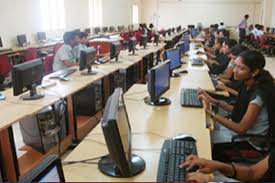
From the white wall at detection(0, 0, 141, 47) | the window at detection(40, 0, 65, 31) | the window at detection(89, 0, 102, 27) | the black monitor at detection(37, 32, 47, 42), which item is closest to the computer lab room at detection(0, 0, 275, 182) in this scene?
the white wall at detection(0, 0, 141, 47)

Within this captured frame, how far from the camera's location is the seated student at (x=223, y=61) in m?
4.69

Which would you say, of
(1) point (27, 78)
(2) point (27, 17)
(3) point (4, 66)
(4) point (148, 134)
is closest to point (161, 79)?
(4) point (148, 134)

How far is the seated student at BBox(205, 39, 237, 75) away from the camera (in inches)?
185

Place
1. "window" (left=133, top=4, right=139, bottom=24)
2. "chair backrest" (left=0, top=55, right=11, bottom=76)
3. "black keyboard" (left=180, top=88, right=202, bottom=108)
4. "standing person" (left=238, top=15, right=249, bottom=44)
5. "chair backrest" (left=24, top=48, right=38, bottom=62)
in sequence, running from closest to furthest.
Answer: "black keyboard" (left=180, top=88, right=202, bottom=108), "chair backrest" (left=0, top=55, right=11, bottom=76), "chair backrest" (left=24, top=48, right=38, bottom=62), "standing person" (left=238, top=15, right=249, bottom=44), "window" (left=133, top=4, right=139, bottom=24)

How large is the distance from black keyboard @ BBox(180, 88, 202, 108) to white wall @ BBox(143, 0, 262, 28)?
49.7ft

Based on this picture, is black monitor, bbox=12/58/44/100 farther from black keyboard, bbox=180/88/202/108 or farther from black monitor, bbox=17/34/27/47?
black monitor, bbox=17/34/27/47

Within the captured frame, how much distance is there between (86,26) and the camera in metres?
11.3

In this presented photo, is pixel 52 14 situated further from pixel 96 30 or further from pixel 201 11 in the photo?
pixel 201 11

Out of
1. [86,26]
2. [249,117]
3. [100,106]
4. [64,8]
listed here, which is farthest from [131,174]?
[86,26]

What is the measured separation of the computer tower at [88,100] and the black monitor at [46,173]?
3.00 m

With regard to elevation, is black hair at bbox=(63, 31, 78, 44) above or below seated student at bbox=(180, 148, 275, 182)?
above

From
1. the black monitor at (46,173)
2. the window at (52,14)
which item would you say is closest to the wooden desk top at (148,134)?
the black monitor at (46,173)

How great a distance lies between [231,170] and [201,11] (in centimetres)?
1660

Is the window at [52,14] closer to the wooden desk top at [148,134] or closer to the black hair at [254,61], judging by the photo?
the wooden desk top at [148,134]
